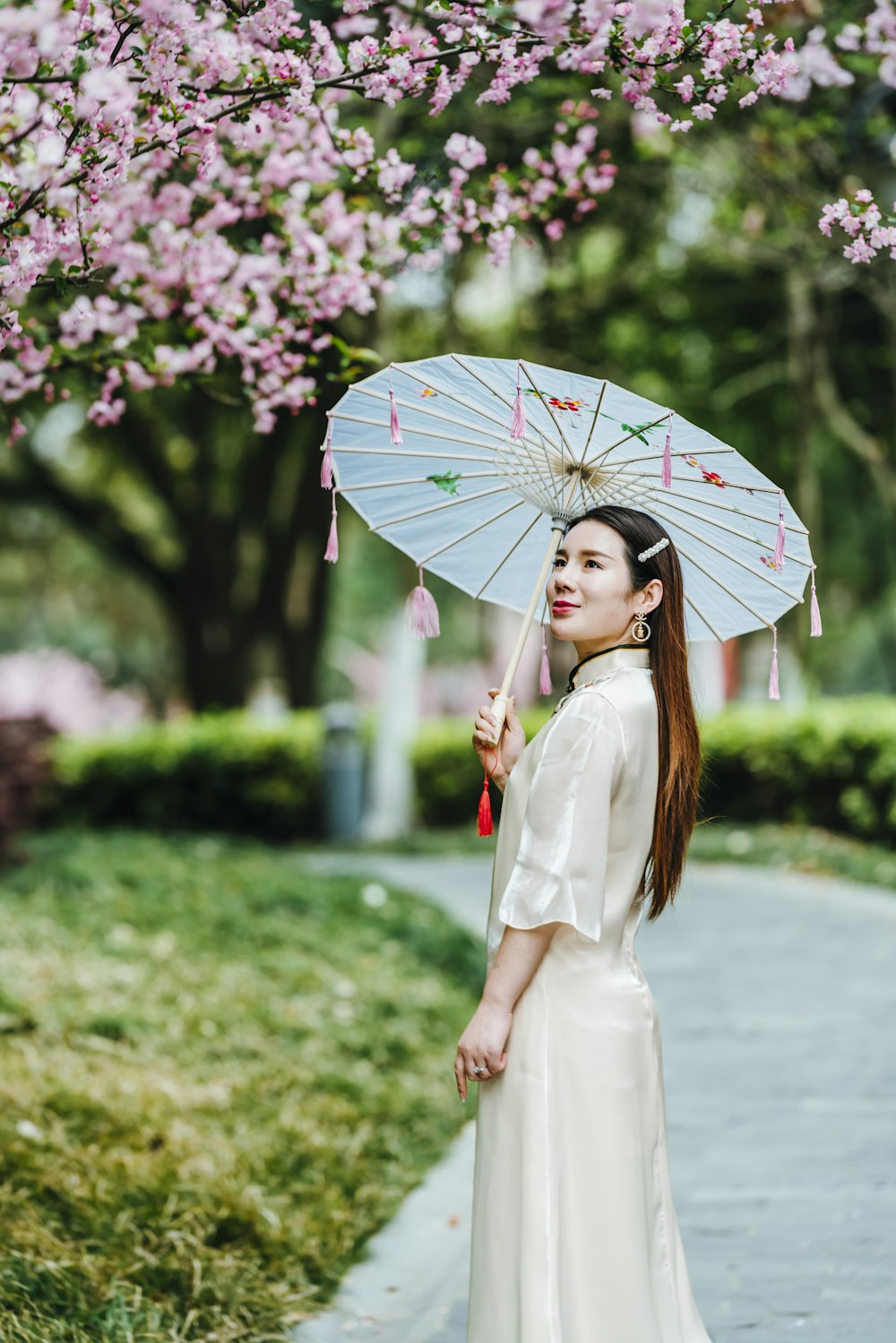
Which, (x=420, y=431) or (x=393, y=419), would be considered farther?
(x=420, y=431)

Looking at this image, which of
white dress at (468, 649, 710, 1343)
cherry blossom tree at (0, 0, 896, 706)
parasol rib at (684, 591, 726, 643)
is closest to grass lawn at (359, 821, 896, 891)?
cherry blossom tree at (0, 0, 896, 706)

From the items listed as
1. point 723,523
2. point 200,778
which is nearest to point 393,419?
point 723,523

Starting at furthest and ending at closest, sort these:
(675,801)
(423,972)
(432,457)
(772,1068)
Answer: (423,972) → (772,1068) → (432,457) → (675,801)

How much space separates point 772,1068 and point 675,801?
3.43 metres

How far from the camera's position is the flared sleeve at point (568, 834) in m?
2.74

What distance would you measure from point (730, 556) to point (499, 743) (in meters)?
0.64

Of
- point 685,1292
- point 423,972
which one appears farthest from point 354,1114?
point 685,1292

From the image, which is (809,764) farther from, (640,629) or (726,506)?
(640,629)

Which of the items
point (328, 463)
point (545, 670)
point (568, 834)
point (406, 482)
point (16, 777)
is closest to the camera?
point (568, 834)

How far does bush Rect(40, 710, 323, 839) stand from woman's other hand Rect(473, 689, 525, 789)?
12.4m

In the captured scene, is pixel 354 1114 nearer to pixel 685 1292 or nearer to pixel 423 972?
pixel 423 972

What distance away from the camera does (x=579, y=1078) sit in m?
2.82

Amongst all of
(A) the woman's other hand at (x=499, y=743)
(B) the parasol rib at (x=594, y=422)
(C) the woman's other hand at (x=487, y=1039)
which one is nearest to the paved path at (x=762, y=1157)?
(C) the woman's other hand at (x=487, y=1039)

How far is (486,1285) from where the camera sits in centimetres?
283
